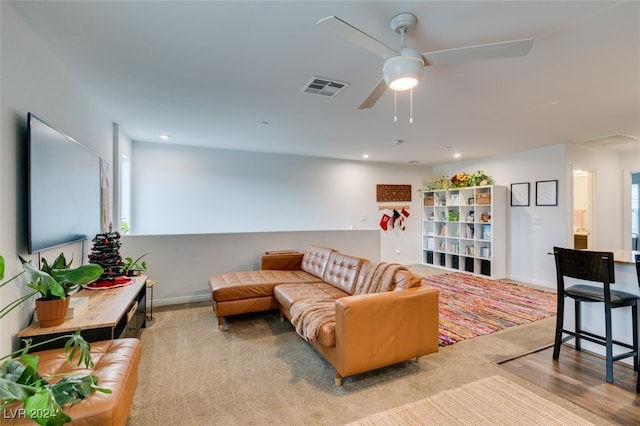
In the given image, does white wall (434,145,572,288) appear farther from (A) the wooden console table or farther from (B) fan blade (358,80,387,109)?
(A) the wooden console table

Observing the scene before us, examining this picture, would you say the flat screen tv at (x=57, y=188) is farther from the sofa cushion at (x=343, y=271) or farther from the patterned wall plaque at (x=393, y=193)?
the patterned wall plaque at (x=393, y=193)

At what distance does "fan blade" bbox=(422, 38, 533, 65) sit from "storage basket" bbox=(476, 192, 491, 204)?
184 inches

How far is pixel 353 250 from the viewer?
5434mm

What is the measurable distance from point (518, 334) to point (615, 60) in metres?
2.66

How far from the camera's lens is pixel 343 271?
11.0 ft

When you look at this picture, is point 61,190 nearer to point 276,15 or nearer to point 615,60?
point 276,15

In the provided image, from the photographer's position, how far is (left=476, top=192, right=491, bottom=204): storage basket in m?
5.85

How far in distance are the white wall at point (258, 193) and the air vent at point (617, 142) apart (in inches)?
133

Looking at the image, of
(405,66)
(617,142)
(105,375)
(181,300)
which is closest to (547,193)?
(617,142)

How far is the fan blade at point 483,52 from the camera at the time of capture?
1642mm

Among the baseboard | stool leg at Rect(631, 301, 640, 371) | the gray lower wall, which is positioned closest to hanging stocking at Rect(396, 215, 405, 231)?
the gray lower wall

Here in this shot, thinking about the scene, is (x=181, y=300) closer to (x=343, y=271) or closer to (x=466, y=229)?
(x=343, y=271)

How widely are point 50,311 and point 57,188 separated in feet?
3.01

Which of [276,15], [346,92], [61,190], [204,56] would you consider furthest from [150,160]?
[276,15]
